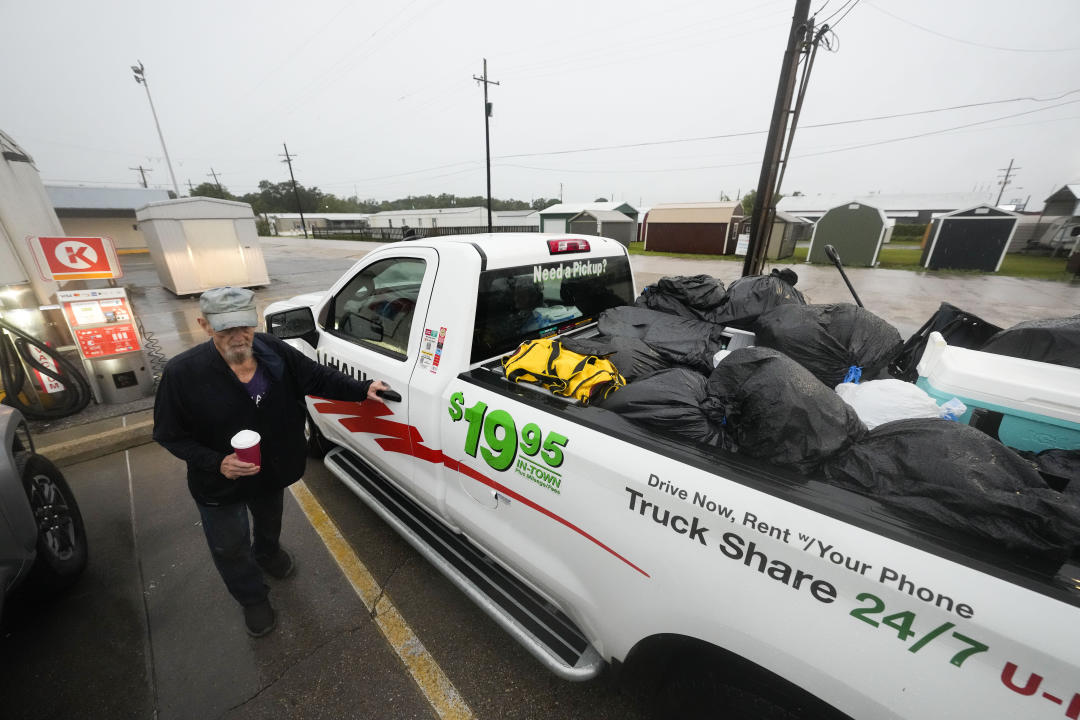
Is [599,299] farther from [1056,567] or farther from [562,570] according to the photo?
[1056,567]

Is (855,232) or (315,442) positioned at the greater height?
(855,232)

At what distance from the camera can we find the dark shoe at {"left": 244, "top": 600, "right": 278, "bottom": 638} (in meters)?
2.23

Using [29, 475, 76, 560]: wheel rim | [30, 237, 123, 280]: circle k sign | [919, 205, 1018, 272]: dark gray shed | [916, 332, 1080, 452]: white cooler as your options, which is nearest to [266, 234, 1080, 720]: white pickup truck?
[916, 332, 1080, 452]: white cooler

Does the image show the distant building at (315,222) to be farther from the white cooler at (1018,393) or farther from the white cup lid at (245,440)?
the white cooler at (1018,393)

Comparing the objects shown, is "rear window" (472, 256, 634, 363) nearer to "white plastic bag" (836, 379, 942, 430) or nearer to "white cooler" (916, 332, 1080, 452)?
"white plastic bag" (836, 379, 942, 430)

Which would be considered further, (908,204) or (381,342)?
(908,204)

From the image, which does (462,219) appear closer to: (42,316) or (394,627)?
(42,316)

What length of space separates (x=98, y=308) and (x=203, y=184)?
9424cm

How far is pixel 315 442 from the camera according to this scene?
11.8 feet

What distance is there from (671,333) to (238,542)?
2536 millimetres

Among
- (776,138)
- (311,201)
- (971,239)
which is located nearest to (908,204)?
(971,239)

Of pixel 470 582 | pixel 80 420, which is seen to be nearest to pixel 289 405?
pixel 470 582

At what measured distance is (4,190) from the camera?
4676 millimetres

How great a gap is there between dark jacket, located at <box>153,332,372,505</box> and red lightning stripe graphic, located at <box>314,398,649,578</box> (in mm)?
232
